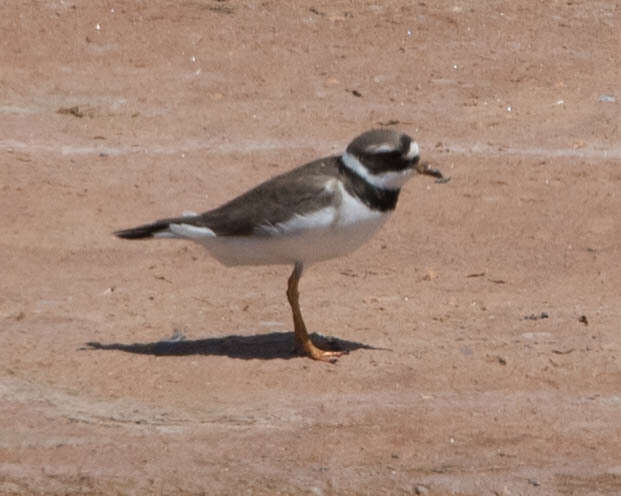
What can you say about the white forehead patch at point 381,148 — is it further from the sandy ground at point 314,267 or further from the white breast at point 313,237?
the sandy ground at point 314,267

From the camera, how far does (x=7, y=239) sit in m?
10.2

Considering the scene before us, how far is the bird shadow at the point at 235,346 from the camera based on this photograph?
8227 mm

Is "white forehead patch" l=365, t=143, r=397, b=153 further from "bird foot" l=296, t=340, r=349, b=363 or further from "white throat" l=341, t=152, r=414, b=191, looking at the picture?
"bird foot" l=296, t=340, r=349, b=363

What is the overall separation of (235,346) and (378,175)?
1310 mm

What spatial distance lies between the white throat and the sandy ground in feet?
3.14

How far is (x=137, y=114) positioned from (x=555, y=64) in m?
3.65

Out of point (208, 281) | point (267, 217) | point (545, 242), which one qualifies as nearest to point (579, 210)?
point (545, 242)

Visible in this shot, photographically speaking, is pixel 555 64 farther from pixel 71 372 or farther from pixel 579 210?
pixel 71 372

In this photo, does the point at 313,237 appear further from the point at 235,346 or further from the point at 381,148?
the point at 235,346

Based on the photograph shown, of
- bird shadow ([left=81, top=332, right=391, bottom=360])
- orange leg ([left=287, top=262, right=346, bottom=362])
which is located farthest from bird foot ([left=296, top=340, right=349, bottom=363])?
bird shadow ([left=81, top=332, right=391, bottom=360])

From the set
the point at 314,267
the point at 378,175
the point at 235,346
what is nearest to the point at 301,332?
the point at 235,346

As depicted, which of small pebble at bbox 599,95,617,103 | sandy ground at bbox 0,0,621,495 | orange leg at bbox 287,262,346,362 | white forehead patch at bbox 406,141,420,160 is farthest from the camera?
small pebble at bbox 599,95,617,103

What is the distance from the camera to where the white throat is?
7.82m

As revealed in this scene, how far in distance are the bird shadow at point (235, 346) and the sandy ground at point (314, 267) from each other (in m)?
0.03
